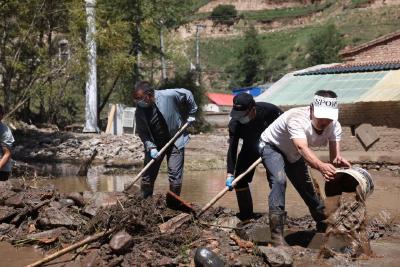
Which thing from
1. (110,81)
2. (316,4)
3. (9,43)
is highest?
(316,4)

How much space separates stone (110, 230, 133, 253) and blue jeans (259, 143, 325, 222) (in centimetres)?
133

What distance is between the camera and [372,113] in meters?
15.1

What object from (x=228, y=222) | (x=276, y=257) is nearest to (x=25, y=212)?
(x=228, y=222)

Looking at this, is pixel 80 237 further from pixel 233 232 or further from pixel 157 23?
pixel 157 23

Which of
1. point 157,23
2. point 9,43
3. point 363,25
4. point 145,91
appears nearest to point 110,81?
point 157,23

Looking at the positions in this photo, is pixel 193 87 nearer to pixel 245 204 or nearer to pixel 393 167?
pixel 393 167

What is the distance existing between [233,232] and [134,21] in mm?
22773

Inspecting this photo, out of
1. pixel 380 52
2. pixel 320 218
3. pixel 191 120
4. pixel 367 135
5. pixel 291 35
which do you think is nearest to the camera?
pixel 320 218

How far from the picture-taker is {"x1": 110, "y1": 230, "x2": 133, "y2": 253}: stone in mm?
5191

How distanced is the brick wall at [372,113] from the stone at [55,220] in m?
9.97

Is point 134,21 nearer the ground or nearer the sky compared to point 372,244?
nearer the sky

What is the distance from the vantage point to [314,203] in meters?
6.16

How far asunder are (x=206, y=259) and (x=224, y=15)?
84344mm

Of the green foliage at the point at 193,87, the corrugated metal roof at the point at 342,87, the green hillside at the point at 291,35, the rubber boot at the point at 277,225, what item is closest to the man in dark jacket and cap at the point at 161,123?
the rubber boot at the point at 277,225
